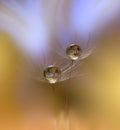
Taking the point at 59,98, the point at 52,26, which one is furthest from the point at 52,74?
the point at 52,26

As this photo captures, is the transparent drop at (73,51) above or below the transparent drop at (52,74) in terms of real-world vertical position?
above

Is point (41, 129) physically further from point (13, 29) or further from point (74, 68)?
point (13, 29)

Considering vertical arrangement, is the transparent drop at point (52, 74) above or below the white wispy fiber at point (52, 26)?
below

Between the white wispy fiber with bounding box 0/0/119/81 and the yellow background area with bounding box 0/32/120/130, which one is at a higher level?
the white wispy fiber with bounding box 0/0/119/81

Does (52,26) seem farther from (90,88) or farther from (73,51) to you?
(90,88)

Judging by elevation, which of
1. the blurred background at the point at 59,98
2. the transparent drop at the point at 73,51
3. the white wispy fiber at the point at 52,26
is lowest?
the blurred background at the point at 59,98

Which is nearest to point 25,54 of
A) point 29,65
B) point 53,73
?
point 29,65
